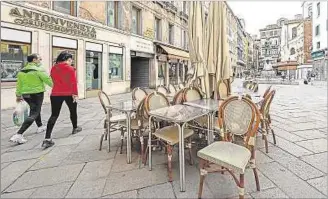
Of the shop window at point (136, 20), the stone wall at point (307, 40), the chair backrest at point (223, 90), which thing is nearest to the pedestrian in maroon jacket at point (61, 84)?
the chair backrest at point (223, 90)

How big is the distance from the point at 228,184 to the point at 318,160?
1517 millimetres

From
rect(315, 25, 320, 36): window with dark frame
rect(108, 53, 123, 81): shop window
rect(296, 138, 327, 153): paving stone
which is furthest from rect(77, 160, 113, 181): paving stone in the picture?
rect(315, 25, 320, 36): window with dark frame

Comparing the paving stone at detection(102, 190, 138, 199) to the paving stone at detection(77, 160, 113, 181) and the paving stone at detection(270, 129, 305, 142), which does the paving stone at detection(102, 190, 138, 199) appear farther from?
the paving stone at detection(270, 129, 305, 142)

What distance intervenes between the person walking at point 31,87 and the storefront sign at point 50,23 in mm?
4847

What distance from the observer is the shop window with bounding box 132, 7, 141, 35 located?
47.6 feet

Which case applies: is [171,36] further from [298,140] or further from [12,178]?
[12,178]

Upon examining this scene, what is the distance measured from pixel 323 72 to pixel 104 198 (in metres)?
30.8

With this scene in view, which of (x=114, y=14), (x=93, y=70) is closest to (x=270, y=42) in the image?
(x=114, y=14)

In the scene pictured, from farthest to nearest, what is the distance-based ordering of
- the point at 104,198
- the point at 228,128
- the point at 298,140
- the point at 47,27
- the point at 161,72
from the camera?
the point at 161,72
the point at 47,27
the point at 298,140
the point at 228,128
the point at 104,198

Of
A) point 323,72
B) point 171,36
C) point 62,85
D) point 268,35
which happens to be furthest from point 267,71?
point 268,35

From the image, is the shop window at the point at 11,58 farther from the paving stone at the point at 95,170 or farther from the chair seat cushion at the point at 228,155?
the chair seat cushion at the point at 228,155

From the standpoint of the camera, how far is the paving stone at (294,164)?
2.69 m

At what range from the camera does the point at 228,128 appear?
2.59m

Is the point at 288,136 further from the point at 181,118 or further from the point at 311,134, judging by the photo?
the point at 181,118
